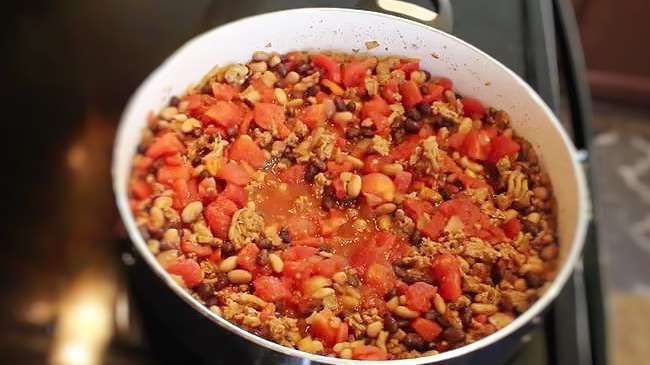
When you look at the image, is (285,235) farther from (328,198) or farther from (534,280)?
(534,280)

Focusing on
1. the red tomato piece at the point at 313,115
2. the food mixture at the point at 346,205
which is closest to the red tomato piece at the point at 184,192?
the food mixture at the point at 346,205

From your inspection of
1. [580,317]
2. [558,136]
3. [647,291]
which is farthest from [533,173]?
[647,291]

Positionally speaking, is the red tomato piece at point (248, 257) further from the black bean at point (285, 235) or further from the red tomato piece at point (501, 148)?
the red tomato piece at point (501, 148)

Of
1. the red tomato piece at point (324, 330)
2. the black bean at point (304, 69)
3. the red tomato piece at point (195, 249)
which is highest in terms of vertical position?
the black bean at point (304, 69)

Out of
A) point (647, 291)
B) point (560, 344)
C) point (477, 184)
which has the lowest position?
point (647, 291)

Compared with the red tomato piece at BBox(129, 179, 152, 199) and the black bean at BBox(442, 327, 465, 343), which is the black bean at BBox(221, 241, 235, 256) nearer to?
the red tomato piece at BBox(129, 179, 152, 199)

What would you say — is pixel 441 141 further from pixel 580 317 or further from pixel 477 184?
pixel 580 317
